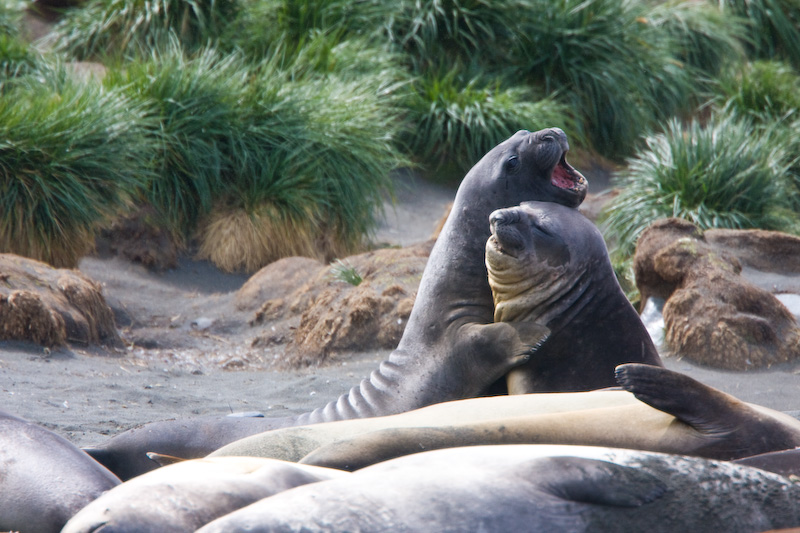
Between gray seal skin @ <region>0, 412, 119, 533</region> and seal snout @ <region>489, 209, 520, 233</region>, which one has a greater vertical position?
seal snout @ <region>489, 209, 520, 233</region>

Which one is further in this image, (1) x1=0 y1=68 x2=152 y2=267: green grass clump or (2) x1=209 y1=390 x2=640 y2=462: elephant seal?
(1) x1=0 y1=68 x2=152 y2=267: green grass clump

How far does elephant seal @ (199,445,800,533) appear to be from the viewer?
1645mm

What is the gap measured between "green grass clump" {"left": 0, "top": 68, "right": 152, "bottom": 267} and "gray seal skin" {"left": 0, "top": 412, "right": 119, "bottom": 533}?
503 cm

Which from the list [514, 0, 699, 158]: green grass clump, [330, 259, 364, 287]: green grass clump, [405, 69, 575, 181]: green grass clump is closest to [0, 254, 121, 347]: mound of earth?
[330, 259, 364, 287]: green grass clump

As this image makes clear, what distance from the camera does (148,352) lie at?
629 centimetres

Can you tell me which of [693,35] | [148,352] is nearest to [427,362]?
[148,352]

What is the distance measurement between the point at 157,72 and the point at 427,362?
648 centimetres

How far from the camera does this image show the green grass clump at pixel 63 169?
7176 mm

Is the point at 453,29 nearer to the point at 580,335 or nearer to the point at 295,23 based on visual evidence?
the point at 295,23

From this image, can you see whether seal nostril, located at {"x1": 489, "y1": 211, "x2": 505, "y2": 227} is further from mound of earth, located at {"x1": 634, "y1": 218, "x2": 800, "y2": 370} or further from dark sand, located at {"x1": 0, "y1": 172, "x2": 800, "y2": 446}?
mound of earth, located at {"x1": 634, "y1": 218, "x2": 800, "y2": 370}

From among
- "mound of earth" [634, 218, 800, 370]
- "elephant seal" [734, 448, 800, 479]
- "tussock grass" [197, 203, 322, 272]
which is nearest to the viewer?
"elephant seal" [734, 448, 800, 479]

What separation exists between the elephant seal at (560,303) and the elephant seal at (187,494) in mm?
1127

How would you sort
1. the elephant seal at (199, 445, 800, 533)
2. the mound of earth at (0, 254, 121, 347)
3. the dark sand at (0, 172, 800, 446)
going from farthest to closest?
the mound of earth at (0, 254, 121, 347), the dark sand at (0, 172, 800, 446), the elephant seal at (199, 445, 800, 533)

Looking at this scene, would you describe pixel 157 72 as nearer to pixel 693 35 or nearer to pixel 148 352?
pixel 148 352
